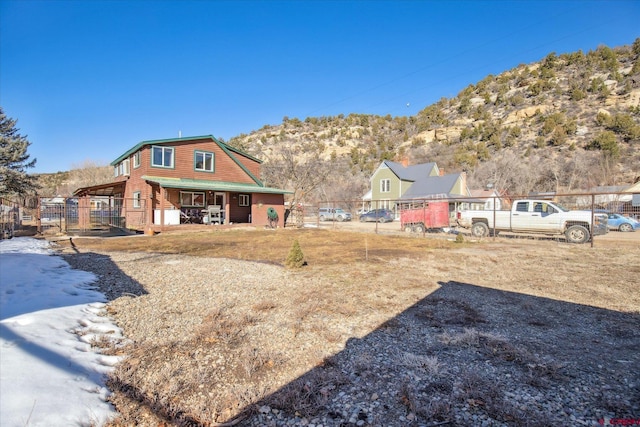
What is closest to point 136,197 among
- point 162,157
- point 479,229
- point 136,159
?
point 136,159

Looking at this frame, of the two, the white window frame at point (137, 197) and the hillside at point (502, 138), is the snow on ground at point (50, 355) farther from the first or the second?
the hillside at point (502, 138)

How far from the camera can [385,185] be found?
41906 mm

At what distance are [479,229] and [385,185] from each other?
26.4 meters

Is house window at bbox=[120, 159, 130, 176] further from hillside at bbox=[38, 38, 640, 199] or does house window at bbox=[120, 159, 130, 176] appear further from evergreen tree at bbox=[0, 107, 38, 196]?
hillside at bbox=[38, 38, 640, 199]

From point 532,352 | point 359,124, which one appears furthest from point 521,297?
point 359,124

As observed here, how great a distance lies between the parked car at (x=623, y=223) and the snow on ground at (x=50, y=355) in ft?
84.6

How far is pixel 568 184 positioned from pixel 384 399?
45.1 m

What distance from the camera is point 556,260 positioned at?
9234mm

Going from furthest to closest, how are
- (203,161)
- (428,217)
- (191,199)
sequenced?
1. (203,161)
2. (191,199)
3. (428,217)

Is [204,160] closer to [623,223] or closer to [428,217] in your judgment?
[428,217]

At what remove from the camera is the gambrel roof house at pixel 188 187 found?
19453 mm

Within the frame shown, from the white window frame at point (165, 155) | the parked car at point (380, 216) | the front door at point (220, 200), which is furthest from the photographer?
the parked car at point (380, 216)

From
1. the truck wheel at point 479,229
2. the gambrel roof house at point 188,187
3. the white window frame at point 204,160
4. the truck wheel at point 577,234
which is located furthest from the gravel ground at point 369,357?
the white window frame at point 204,160

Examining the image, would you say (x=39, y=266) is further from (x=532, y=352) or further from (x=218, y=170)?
(x=218, y=170)
